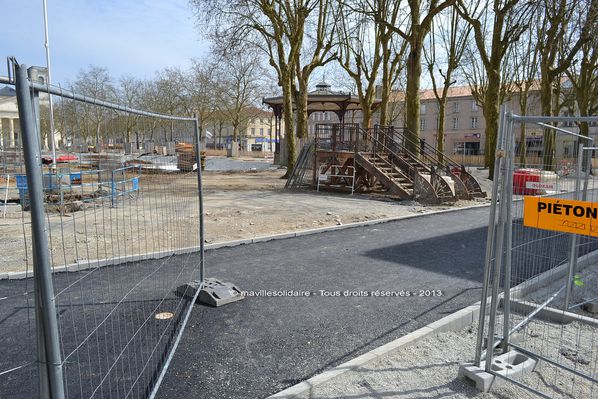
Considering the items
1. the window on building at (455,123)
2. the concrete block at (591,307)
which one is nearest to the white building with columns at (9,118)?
the concrete block at (591,307)

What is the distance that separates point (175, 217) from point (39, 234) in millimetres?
5108

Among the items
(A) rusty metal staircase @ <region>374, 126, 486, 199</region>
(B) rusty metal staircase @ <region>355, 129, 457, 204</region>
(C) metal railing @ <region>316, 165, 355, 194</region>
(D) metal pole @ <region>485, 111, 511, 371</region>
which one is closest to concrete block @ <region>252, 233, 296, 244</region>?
(D) metal pole @ <region>485, 111, 511, 371</region>

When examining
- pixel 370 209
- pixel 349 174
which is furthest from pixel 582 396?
pixel 349 174

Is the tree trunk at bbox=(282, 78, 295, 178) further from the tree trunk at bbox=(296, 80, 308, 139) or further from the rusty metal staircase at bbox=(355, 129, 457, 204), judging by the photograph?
the rusty metal staircase at bbox=(355, 129, 457, 204)

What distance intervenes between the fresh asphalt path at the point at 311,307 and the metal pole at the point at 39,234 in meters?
1.49

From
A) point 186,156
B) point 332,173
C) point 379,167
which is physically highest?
point 186,156

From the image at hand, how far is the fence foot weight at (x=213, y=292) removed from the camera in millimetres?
5009

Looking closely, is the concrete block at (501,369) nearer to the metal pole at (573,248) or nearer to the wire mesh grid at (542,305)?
the wire mesh grid at (542,305)

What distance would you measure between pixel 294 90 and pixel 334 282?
17962 millimetres

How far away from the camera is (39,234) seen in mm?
1794

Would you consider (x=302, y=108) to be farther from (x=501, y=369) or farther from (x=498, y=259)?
(x=501, y=369)

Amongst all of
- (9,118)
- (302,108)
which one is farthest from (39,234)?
(302,108)

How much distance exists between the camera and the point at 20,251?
23.6 ft

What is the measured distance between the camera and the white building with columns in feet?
5.98
